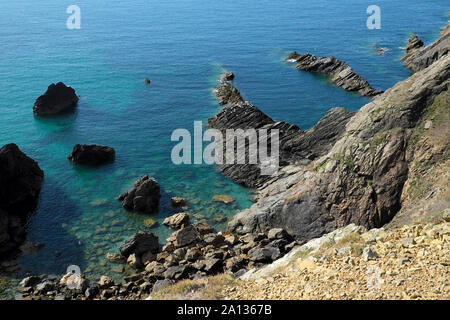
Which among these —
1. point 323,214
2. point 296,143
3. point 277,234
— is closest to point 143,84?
point 296,143

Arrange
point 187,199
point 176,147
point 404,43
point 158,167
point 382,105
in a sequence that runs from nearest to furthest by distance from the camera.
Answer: point 382,105, point 187,199, point 158,167, point 176,147, point 404,43

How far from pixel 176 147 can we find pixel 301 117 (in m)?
23.6

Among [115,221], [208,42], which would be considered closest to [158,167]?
[115,221]

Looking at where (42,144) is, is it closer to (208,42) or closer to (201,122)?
(201,122)

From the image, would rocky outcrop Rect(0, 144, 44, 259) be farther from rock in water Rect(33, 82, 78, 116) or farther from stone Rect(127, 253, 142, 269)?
rock in water Rect(33, 82, 78, 116)

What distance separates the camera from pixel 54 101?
261 feet

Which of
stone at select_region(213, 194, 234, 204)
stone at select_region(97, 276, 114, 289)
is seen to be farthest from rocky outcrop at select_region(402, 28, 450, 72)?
stone at select_region(97, 276, 114, 289)

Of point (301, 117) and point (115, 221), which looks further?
point (301, 117)

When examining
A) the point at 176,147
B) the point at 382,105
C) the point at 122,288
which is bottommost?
the point at 122,288

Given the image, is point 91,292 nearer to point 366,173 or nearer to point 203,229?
point 203,229

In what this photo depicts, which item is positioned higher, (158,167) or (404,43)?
(404,43)

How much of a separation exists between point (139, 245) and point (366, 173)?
2274cm

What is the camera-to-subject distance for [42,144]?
65938 mm
